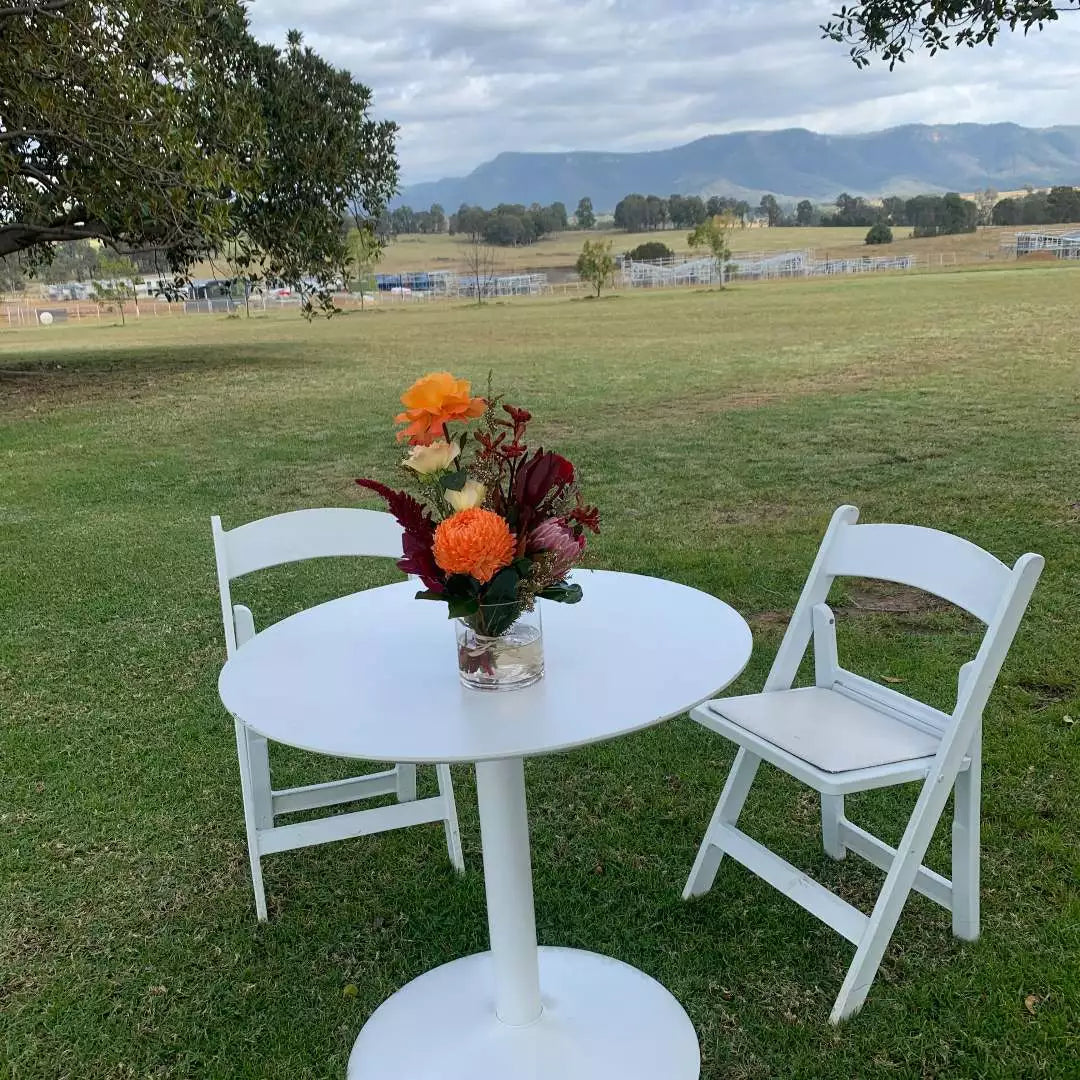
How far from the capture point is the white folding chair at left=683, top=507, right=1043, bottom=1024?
1.93 m

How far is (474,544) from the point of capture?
1.49m

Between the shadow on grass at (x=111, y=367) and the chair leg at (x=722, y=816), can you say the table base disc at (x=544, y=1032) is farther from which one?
the shadow on grass at (x=111, y=367)

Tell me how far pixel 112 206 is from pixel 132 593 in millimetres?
6329

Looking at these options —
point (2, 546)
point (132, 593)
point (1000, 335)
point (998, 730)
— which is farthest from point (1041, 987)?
point (1000, 335)

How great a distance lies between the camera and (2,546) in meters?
6.15

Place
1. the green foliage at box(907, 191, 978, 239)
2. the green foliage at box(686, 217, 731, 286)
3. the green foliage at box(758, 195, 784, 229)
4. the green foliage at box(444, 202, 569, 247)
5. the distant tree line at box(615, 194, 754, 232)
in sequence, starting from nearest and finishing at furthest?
the green foliage at box(686, 217, 731, 286), the green foliage at box(907, 191, 978, 239), the green foliage at box(444, 202, 569, 247), the green foliage at box(758, 195, 784, 229), the distant tree line at box(615, 194, 754, 232)

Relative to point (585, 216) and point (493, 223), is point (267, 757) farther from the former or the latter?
point (585, 216)

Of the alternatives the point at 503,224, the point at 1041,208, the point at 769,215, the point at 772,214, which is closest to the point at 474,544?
the point at 1041,208

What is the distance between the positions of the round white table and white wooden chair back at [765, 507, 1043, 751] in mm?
443

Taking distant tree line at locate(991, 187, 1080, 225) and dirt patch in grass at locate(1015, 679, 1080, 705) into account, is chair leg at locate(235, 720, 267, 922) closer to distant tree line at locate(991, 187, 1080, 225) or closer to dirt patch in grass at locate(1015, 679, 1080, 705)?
dirt patch in grass at locate(1015, 679, 1080, 705)

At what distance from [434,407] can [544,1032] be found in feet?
4.40

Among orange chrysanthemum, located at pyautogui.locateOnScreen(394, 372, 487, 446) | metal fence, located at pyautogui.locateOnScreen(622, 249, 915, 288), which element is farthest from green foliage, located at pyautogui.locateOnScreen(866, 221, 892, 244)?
orange chrysanthemum, located at pyautogui.locateOnScreen(394, 372, 487, 446)

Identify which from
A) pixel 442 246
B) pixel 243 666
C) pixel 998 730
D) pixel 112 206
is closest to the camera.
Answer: pixel 243 666

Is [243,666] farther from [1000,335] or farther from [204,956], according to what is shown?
[1000,335]
